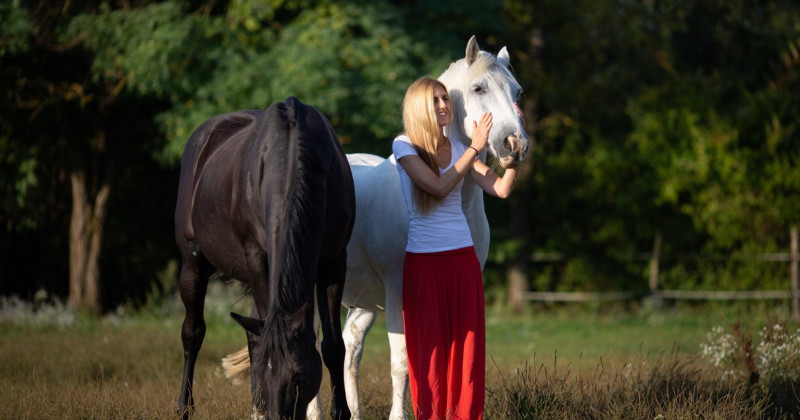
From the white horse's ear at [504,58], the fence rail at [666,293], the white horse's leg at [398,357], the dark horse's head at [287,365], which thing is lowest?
the fence rail at [666,293]

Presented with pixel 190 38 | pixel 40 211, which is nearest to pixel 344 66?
pixel 190 38

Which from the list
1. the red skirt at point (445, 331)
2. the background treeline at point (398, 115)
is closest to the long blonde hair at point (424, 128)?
the red skirt at point (445, 331)

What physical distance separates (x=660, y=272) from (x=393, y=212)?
34.9 feet

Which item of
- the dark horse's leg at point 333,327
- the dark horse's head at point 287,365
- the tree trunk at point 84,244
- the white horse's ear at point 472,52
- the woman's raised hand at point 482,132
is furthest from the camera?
the tree trunk at point 84,244

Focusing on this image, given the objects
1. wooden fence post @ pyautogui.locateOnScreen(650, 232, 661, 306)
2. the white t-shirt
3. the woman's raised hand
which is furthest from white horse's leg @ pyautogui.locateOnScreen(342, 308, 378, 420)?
wooden fence post @ pyautogui.locateOnScreen(650, 232, 661, 306)

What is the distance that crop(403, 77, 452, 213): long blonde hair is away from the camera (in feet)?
13.2

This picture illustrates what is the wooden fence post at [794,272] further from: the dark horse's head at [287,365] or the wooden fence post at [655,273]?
the dark horse's head at [287,365]

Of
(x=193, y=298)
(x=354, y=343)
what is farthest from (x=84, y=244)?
(x=354, y=343)

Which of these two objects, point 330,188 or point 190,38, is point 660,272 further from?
point 330,188

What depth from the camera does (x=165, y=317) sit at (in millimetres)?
11867

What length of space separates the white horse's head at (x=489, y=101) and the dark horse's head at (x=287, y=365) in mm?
1493

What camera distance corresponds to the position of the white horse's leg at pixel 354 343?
5152 mm

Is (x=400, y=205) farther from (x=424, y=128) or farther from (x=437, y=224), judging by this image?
(x=424, y=128)

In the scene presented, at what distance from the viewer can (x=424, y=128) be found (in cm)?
403
